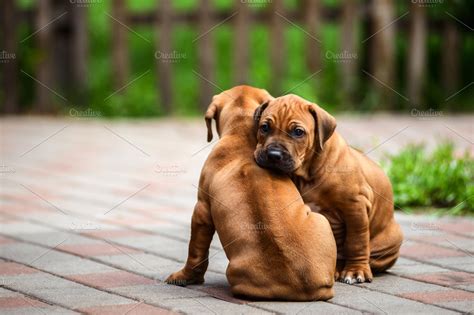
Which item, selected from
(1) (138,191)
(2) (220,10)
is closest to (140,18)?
(2) (220,10)

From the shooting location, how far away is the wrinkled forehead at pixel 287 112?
407 cm

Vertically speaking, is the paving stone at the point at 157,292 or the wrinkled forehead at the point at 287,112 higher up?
the wrinkled forehead at the point at 287,112

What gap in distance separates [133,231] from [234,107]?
62.3 inches

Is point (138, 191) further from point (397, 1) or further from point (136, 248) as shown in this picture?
point (397, 1)

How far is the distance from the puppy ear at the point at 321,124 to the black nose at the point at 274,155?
10.0 inches

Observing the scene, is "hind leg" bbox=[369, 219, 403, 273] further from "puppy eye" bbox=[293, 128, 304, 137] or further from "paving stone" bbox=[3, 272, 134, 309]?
"paving stone" bbox=[3, 272, 134, 309]

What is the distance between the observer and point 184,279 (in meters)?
4.29

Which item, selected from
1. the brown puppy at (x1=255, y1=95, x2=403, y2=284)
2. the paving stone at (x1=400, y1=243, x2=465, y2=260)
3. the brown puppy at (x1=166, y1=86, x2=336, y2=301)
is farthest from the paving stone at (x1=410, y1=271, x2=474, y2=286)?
the brown puppy at (x1=166, y1=86, x2=336, y2=301)

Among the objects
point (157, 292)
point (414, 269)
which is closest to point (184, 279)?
point (157, 292)

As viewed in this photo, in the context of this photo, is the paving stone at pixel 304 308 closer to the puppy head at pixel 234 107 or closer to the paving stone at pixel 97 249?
the puppy head at pixel 234 107

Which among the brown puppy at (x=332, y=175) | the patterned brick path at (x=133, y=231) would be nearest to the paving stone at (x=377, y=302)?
the patterned brick path at (x=133, y=231)

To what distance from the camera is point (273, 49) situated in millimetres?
10484

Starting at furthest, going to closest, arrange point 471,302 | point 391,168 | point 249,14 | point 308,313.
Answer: point 249,14
point 391,168
point 471,302
point 308,313

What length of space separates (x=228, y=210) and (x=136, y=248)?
4.32 feet
